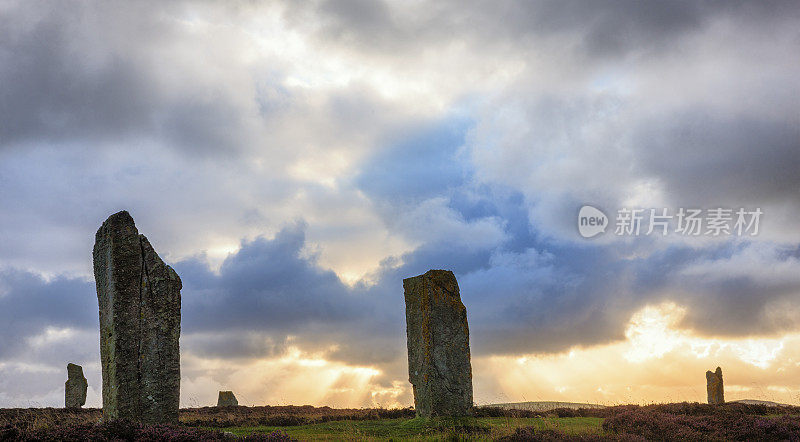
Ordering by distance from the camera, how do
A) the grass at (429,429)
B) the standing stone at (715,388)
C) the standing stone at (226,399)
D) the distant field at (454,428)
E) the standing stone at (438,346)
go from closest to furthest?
the distant field at (454,428), the grass at (429,429), the standing stone at (438,346), the standing stone at (715,388), the standing stone at (226,399)

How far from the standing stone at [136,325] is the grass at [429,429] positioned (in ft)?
10.1

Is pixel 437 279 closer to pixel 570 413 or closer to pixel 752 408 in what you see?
pixel 570 413

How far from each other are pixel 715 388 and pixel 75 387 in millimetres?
41036

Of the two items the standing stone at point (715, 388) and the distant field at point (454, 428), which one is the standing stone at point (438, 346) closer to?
the distant field at point (454, 428)

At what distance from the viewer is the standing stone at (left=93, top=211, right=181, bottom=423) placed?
18.8 m

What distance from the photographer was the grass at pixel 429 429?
1831 centimetres

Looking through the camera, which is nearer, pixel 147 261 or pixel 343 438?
pixel 343 438

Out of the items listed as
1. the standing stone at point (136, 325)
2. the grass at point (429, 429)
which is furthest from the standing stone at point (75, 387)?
the standing stone at point (136, 325)

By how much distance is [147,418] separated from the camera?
18.8 metres

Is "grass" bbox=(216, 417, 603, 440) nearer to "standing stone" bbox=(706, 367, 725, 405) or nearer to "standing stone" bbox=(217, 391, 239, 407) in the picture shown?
"standing stone" bbox=(706, 367, 725, 405)

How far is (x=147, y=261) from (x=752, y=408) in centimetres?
2660

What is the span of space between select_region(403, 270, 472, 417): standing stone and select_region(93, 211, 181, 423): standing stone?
8.91 m

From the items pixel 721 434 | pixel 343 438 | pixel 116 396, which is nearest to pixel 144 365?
pixel 116 396

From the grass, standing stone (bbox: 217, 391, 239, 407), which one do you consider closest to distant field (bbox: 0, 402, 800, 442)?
the grass
